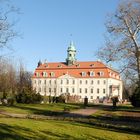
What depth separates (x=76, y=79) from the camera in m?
129

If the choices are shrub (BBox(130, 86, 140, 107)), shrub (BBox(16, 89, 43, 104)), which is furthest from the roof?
shrub (BBox(16, 89, 43, 104))

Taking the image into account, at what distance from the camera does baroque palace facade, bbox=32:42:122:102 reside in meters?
126

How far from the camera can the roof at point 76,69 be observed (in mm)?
126562

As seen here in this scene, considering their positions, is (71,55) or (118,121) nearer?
(118,121)

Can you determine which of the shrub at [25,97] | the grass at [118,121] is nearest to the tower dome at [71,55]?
the shrub at [25,97]

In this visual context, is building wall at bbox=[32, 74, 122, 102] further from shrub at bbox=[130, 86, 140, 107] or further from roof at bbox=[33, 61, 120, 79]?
shrub at bbox=[130, 86, 140, 107]

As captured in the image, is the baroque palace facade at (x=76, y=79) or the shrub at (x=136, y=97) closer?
the shrub at (x=136, y=97)

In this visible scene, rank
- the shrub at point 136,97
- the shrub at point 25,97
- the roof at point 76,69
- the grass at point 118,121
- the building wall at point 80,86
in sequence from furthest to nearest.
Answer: the roof at point 76,69 < the building wall at point 80,86 < the shrub at point 25,97 < the shrub at point 136,97 < the grass at point 118,121

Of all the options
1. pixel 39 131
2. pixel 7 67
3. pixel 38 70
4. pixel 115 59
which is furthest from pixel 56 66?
pixel 39 131

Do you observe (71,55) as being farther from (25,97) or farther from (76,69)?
(25,97)

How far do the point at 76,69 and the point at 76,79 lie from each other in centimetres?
353

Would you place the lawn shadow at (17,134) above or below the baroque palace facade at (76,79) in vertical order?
below

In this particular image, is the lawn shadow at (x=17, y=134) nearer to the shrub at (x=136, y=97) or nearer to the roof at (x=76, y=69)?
the shrub at (x=136, y=97)

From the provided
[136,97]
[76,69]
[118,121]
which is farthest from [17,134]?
[76,69]
